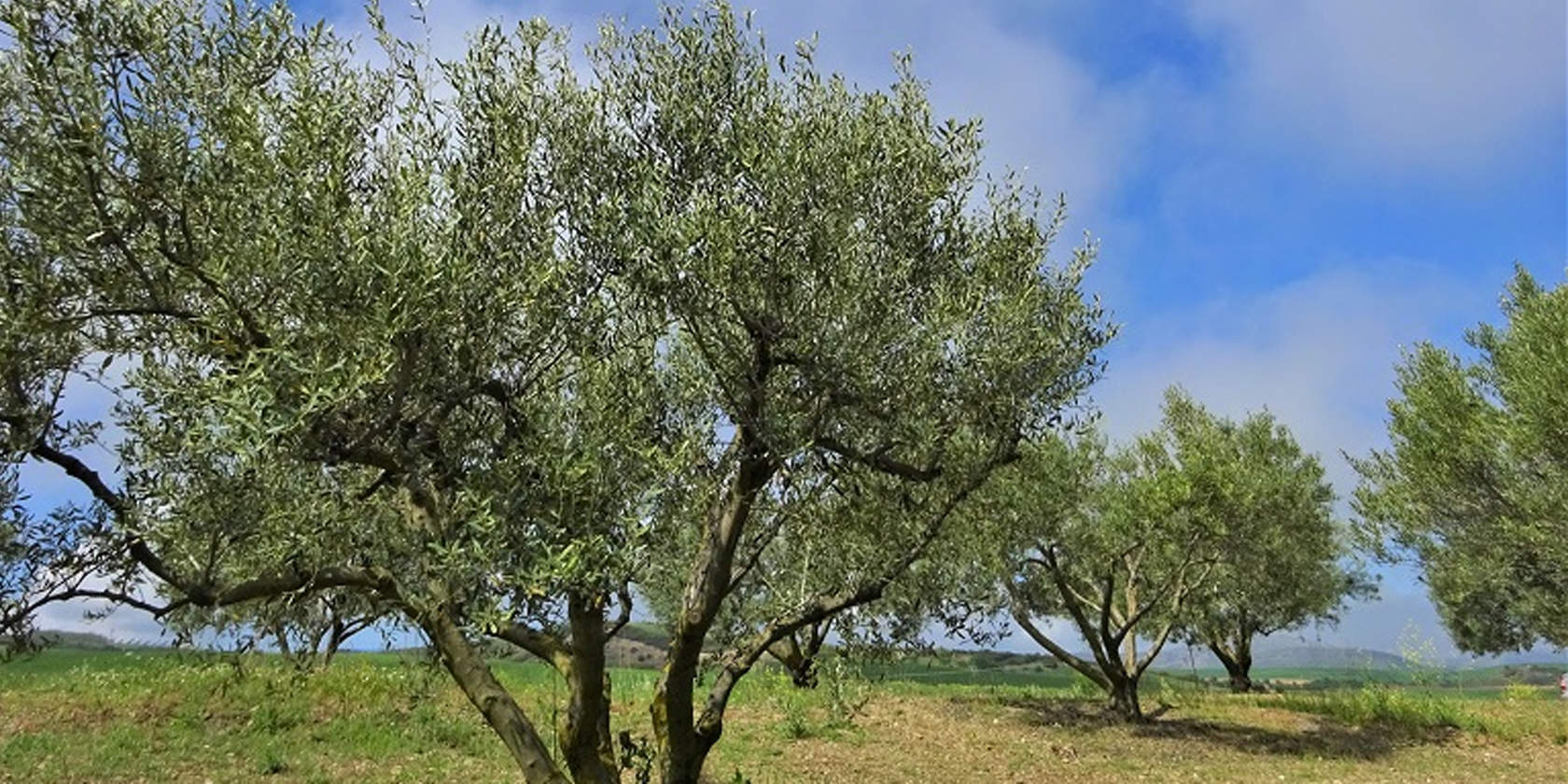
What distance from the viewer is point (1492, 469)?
27.1 m

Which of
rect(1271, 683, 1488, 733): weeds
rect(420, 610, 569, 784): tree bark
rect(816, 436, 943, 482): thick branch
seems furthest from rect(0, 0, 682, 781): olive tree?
rect(1271, 683, 1488, 733): weeds

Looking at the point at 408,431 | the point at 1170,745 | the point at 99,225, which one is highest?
the point at 99,225

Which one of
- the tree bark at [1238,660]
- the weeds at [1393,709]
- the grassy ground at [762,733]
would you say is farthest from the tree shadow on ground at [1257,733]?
the tree bark at [1238,660]

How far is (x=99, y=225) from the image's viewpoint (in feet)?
26.4

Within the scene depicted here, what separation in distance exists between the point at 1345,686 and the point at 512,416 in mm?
41946

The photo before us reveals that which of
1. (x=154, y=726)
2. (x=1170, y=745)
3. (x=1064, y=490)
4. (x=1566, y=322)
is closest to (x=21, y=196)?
(x=154, y=726)

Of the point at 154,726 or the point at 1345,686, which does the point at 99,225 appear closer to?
the point at 154,726

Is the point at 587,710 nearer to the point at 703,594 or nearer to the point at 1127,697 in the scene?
the point at 703,594

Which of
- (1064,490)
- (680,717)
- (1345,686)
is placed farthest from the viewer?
(1345,686)

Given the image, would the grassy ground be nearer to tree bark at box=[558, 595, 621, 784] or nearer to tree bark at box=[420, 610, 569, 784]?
tree bark at box=[558, 595, 621, 784]

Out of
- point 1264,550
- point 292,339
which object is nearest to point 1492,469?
point 1264,550

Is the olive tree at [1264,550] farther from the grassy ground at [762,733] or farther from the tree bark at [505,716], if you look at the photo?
the tree bark at [505,716]

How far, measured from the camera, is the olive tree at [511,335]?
795 cm

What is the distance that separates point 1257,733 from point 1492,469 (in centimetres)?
983
